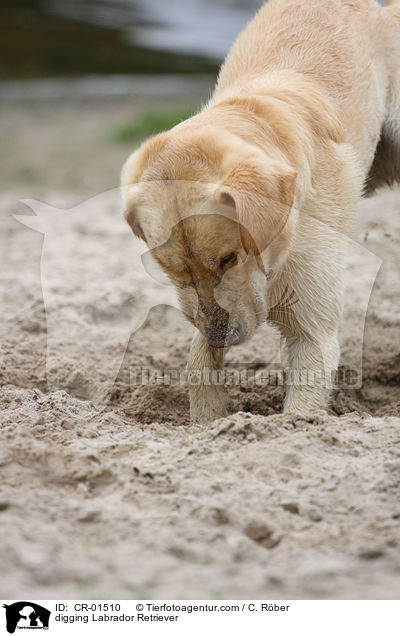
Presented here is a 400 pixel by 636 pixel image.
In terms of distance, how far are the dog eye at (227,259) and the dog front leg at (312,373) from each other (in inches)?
35.9

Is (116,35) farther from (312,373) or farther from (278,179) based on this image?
(278,179)

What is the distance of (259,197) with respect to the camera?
3.30 m

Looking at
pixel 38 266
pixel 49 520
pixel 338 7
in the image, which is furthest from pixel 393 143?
pixel 49 520

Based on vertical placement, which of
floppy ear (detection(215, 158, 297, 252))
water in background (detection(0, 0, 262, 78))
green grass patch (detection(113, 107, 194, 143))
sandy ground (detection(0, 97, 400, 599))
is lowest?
sandy ground (detection(0, 97, 400, 599))

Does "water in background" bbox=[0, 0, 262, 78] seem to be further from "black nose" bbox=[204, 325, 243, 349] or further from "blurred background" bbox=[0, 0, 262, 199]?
"black nose" bbox=[204, 325, 243, 349]

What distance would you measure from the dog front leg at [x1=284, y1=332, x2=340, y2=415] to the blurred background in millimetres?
5105

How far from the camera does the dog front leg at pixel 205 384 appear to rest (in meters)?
4.19

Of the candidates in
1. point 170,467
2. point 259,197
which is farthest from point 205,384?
point 259,197

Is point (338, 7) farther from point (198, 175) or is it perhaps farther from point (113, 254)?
point (113, 254)

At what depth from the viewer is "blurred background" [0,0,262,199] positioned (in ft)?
32.7
